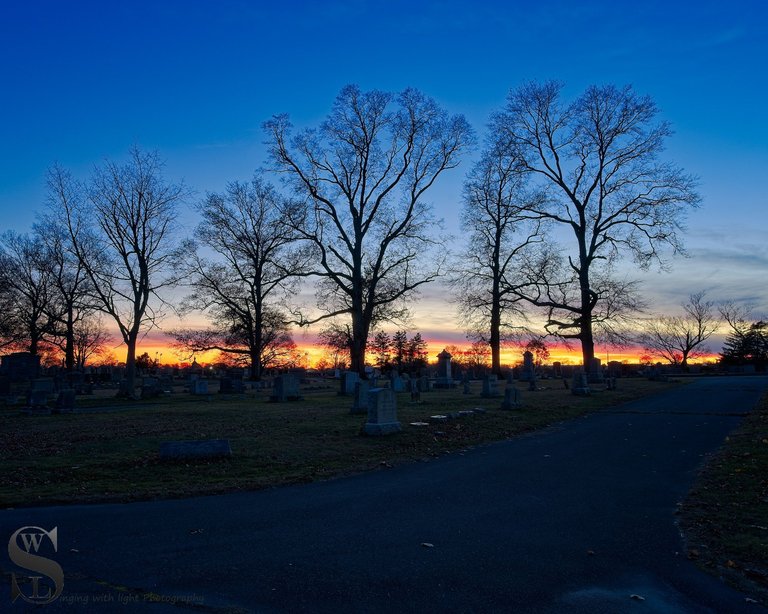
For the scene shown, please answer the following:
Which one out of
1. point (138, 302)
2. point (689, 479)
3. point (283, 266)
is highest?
point (283, 266)

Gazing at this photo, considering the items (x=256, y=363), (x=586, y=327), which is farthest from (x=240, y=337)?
(x=586, y=327)

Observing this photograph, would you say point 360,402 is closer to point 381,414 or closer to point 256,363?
point 381,414

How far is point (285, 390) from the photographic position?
25.0m

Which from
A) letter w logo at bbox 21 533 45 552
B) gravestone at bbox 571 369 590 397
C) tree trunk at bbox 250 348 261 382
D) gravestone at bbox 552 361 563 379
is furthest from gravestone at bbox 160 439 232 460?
gravestone at bbox 552 361 563 379

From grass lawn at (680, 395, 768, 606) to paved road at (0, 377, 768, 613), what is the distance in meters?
0.20

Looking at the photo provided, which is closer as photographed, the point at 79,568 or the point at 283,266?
the point at 79,568

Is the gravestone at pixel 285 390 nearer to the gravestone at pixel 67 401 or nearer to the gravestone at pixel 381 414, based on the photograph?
the gravestone at pixel 67 401

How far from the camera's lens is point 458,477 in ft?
27.5

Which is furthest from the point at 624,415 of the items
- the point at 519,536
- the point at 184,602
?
the point at 184,602

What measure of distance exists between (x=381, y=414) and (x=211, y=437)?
412 cm

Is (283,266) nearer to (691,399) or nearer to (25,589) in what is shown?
(691,399)

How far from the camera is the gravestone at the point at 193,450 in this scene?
31.0 ft

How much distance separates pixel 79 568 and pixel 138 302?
25.8 meters

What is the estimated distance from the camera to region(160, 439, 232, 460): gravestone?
946 cm
